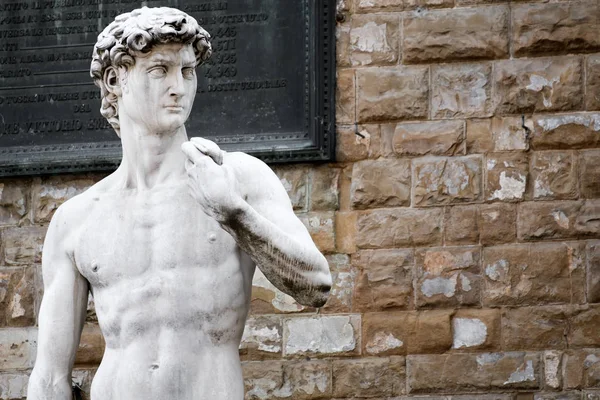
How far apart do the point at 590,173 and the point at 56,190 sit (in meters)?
2.94

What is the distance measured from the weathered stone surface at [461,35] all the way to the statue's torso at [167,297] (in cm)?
388

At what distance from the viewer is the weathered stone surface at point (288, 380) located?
33.2ft

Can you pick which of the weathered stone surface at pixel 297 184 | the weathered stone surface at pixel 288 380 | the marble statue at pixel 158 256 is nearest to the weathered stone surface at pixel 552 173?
the weathered stone surface at pixel 297 184

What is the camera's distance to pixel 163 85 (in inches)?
254

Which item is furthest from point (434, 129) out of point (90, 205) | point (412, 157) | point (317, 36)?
point (90, 205)

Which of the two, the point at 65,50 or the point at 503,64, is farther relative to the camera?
the point at 65,50

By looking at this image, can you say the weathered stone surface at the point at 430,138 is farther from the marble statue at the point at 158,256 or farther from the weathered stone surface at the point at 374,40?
the marble statue at the point at 158,256

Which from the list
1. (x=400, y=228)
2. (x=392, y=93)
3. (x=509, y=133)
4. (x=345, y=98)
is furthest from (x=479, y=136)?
(x=345, y=98)

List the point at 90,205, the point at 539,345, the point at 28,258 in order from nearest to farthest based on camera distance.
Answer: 1. the point at 90,205
2. the point at 539,345
3. the point at 28,258

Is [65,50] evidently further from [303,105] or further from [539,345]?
[539,345]

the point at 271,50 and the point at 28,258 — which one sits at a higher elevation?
the point at 271,50

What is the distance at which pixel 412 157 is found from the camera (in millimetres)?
10156

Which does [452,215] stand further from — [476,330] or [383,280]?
[476,330]

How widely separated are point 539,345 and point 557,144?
105cm
